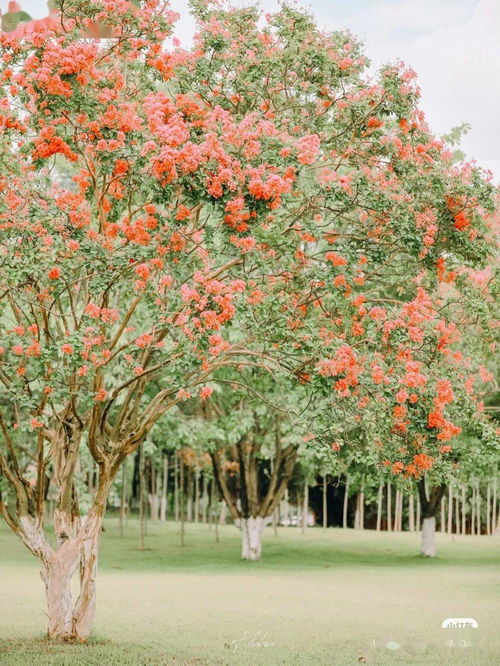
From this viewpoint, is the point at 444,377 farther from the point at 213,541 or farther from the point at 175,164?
the point at 213,541

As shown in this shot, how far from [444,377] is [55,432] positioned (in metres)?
5.26

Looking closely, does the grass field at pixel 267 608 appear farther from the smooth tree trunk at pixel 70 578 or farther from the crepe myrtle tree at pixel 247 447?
the crepe myrtle tree at pixel 247 447

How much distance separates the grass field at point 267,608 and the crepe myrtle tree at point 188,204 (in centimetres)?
181

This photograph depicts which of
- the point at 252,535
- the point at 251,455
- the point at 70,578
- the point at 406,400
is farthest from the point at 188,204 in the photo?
the point at 252,535

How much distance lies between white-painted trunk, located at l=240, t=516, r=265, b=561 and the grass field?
45 centimetres

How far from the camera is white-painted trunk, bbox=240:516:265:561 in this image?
27703mm

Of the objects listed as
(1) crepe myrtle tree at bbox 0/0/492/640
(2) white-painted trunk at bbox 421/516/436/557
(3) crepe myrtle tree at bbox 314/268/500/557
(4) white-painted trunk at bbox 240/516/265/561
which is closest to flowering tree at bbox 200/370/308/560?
(4) white-painted trunk at bbox 240/516/265/561

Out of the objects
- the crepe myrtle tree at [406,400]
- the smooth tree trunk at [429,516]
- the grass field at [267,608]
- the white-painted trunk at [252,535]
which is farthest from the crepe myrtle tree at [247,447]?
the crepe myrtle tree at [406,400]

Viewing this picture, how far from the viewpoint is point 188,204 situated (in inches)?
410

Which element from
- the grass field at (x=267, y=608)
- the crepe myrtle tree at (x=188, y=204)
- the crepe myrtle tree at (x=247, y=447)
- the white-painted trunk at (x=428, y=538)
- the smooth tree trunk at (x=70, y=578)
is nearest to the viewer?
the crepe myrtle tree at (x=188, y=204)

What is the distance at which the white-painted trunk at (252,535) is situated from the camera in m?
27.7

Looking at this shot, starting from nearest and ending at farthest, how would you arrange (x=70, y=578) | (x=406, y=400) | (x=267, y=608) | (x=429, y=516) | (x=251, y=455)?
(x=406, y=400), (x=70, y=578), (x=267, y=608), (x=251, y=455), (x=429, y=516)

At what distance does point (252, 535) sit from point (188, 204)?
19.4 metres

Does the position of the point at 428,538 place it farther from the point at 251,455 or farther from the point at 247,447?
the point at 247,447
